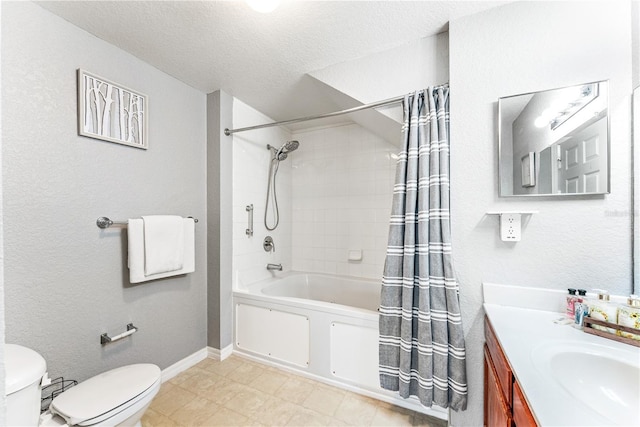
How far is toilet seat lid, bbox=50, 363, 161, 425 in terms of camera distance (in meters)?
1.25

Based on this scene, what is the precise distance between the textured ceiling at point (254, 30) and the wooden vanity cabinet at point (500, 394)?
65.6 inches

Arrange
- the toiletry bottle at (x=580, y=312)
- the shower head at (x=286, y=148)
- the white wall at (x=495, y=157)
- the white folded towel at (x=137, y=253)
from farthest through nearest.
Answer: the shower head at (x=286, y=148) < the white folded towel at (x=137, y=253) < the white wall at (x=495, y=157) < the toiletry bottle at (x=580, y=312)

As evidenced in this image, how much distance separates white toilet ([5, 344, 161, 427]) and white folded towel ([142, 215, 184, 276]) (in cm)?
60

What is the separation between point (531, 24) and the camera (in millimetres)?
1425

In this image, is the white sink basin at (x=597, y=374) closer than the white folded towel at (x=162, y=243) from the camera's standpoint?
Yes

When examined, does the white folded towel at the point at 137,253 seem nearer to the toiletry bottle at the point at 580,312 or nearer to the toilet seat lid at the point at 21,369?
the toilet seat lid at the point at 21,369

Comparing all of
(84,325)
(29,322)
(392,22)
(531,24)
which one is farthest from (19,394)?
(531,24)

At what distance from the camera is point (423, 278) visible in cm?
156

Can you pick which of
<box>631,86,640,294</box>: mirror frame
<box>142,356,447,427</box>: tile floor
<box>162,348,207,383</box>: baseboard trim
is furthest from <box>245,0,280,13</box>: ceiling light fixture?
<box>162,348,207,383</box>: baseboard trim

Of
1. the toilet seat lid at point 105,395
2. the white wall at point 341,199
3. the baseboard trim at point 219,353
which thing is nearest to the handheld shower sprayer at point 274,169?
the white wall at point 341,199

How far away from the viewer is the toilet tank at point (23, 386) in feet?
3.53

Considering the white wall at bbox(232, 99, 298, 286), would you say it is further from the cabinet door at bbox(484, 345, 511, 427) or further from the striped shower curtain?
the cabinet door at bbox(484, 345, 511, 427)

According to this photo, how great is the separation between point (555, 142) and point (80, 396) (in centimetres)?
252

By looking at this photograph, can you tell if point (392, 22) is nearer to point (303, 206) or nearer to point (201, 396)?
point (303, 206)
